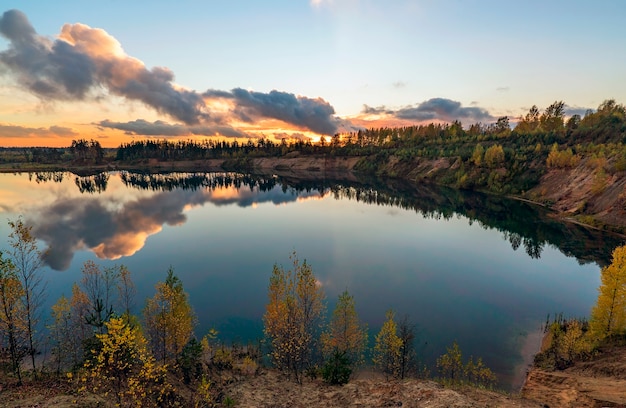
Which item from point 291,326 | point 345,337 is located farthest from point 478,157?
point 291,326

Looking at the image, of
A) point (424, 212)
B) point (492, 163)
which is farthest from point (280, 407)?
point (492, 163)

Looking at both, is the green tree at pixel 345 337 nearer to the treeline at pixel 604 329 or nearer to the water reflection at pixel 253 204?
the treeline at pixel 604 329

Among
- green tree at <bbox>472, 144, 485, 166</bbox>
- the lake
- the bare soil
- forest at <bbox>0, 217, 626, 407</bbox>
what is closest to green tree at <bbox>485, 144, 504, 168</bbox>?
green tree at <bbox>472, 144, 485, 166</bbox>

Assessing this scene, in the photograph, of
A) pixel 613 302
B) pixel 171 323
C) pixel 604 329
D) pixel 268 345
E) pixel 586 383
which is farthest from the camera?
pixel 268 345

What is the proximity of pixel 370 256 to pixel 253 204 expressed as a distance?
80869mm

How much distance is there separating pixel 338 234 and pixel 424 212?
48.6 m

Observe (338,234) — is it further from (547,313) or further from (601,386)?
(601,386)

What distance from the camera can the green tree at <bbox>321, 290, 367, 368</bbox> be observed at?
36.7 metres

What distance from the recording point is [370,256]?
76188 millimetres

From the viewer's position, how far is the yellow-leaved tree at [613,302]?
3409cm

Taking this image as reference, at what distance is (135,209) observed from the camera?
123438mm

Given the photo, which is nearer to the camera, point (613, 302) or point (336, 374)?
point (336, 374)

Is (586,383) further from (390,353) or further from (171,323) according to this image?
(171,323)

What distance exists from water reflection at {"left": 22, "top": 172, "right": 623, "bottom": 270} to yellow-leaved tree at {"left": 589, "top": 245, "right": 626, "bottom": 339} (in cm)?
4658
